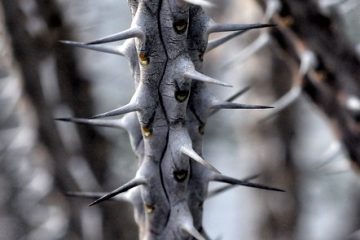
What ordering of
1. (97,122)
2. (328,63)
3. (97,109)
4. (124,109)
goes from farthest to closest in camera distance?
(97,109) → (328,63) → (97,122) → (124,109)

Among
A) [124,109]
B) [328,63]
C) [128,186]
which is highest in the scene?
[124,109]

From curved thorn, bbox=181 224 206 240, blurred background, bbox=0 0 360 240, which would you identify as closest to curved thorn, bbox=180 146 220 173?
curved thorn, bbox=181 224 206 240

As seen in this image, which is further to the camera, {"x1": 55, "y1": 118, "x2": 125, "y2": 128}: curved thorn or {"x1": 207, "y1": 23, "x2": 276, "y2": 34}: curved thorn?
{"x1": 55, "y1": 118, "x2": 125, "y2": 128}: curved thorn

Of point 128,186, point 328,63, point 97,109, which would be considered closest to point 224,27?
point 128,186

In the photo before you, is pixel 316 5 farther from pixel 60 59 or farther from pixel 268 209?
pixel 268 209

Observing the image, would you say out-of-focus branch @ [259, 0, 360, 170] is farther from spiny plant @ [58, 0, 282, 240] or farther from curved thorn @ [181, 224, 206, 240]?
curved thorn @ [181, 224, 206, 240]

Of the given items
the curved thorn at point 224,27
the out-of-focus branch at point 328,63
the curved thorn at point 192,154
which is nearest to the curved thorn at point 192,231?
the curved thorn at point 192,154

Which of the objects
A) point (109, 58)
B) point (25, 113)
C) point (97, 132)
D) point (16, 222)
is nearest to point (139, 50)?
point (25, 113)

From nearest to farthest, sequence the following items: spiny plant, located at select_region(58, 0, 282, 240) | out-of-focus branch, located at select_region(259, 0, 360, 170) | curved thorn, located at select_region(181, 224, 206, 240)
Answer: spiny plant, located at select_region(58, 0, 282, 240) < curved thorn, located at select_region(181, 224, 206, 240) < out-of-focus branch, located at select_region(259, 0, 360, 170)

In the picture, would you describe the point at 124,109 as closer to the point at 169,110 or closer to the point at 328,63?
the point at 169,110
